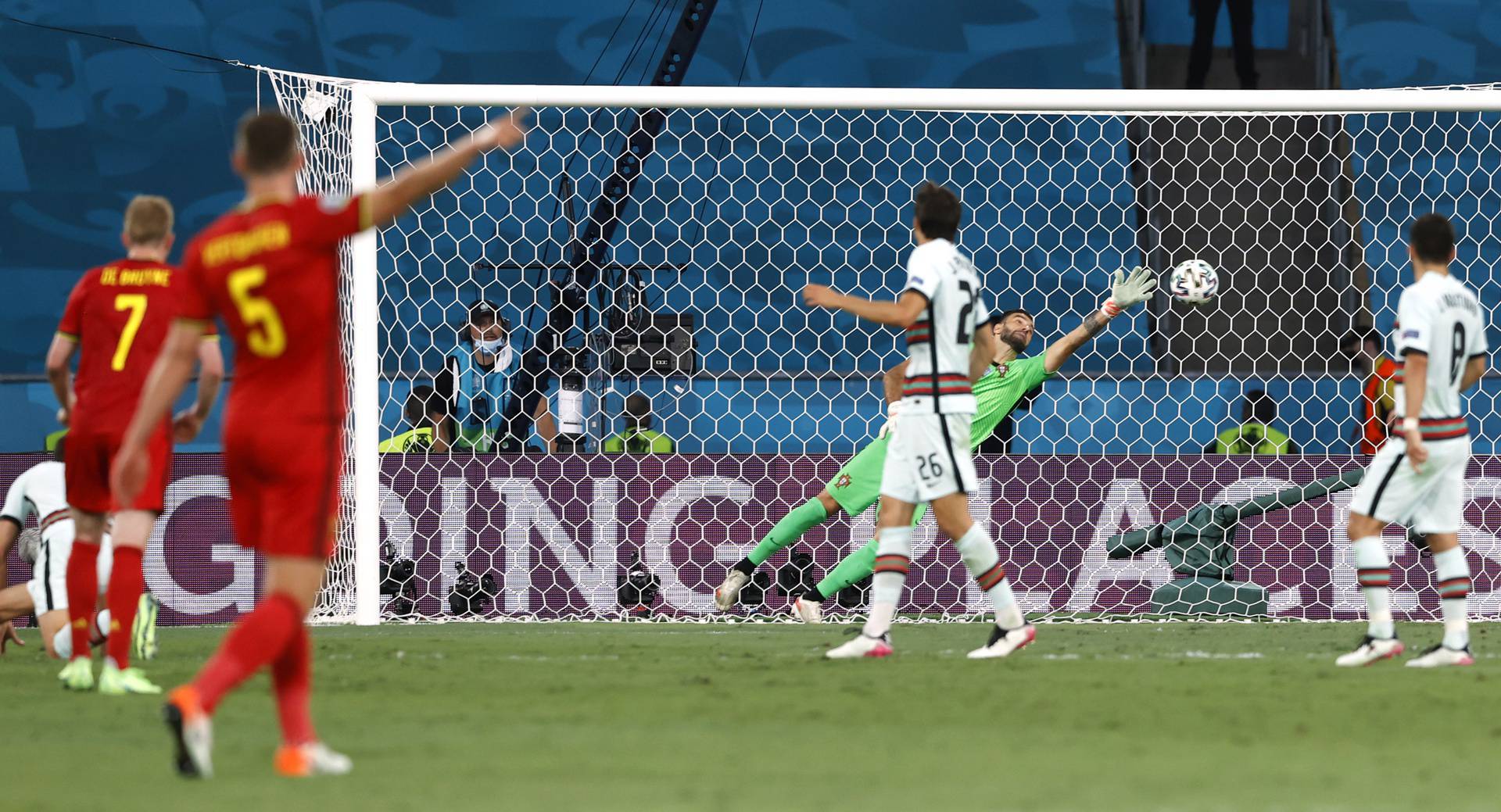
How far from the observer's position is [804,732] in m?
4.35

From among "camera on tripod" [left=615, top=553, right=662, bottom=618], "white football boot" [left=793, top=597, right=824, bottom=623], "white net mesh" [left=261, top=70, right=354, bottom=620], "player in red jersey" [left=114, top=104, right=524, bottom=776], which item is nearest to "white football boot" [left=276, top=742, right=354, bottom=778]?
"player in red jersey" [left=114, top=104, right=524, bottom=776]

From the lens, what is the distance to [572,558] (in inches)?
375

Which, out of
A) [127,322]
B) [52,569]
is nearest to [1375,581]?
[127,322]

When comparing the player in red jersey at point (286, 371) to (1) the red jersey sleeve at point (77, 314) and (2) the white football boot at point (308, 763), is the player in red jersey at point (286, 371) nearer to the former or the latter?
(2) the white football boot at point (308, 763)

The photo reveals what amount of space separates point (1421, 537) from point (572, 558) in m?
4.40

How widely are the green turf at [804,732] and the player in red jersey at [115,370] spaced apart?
0.53 metres

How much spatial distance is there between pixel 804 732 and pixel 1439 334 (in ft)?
10.1

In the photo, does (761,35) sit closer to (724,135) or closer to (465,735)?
(724,135)

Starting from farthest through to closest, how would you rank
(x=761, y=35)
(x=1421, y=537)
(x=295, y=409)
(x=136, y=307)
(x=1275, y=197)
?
(x=761, y=35), (x=1275, y=197), (x=1421, y=537), (x=136, y=307), (x=295, y=409)

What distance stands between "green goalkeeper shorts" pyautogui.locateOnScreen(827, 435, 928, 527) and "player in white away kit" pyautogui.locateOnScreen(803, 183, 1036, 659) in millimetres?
2114

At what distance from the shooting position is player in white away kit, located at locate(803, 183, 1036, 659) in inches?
249

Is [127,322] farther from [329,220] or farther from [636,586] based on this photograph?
[636,586]

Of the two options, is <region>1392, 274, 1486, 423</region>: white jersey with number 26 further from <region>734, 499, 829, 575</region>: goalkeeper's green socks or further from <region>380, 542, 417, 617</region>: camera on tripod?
<region>380, 542, 417, 617</region>: camera on tripod

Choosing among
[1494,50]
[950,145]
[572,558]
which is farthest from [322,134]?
[1494,50]
